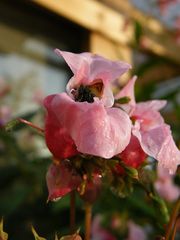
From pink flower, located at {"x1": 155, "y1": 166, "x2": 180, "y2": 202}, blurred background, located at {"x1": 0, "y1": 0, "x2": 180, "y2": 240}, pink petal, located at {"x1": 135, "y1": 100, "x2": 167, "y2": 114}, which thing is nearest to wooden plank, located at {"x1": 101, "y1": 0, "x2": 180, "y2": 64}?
blurred background, located at {"x1": 0, "y1": 0, "x2": 180, "y2": 240}

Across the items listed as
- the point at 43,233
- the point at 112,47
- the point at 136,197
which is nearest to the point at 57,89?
the point at 112,47

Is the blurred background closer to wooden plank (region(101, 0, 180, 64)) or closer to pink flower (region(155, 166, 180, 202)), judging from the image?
wooden plank (region(101, 0, 180, 64))

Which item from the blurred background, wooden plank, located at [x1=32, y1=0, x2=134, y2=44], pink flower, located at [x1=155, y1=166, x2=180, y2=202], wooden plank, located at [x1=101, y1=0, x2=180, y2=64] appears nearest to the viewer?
pink flower, located at [x1=155, y1=166, x2=180, y2=202]

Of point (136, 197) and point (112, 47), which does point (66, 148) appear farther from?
point (112, 47)

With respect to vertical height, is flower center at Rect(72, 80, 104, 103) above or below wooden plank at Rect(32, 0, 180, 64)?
above

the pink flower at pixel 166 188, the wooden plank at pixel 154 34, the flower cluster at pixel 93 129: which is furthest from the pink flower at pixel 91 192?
the wooden plank at pixel 154 34

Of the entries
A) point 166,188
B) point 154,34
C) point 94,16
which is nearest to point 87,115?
point 166,188
